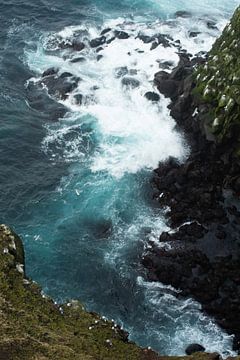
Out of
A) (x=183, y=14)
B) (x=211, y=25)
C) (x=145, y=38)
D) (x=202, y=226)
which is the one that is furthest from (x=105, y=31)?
(x=202, y=226)

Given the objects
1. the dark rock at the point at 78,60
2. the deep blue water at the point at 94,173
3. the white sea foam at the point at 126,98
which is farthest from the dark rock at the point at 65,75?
the dark rock at the point at 78,60

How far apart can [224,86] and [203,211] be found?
1569 centimetres

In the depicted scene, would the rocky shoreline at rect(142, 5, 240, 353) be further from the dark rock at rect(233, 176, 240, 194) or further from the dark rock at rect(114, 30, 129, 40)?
the dark rock at rect(114, 30, 129, 40)

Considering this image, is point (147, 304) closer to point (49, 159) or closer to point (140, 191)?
point (140, 191)

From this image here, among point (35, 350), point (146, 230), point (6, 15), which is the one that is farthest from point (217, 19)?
point (35, 350)

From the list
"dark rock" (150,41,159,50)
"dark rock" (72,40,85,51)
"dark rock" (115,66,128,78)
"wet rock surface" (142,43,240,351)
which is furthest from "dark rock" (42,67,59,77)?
"wet rock surface" (142,43,240,351)

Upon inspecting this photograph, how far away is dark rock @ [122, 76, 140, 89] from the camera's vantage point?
75.1 m

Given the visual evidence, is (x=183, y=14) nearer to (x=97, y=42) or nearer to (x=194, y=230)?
(x=97, y=42)

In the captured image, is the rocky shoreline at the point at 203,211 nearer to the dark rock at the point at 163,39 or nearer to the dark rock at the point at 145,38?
the dark rock at the point at 163,39

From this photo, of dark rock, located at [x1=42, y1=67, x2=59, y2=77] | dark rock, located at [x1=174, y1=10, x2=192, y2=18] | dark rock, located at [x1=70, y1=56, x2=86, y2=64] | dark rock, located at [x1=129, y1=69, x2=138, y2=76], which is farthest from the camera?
dark rock, located at [x1=174, y1=10, x2=192, y2=18]

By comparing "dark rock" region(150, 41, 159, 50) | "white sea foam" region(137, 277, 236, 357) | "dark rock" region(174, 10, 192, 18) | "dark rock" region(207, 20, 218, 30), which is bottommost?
"white sea foam" region(137, 277, 236, 357)

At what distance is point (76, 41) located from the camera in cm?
8425

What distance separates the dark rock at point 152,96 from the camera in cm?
7200

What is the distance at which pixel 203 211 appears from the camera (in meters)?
55.4
